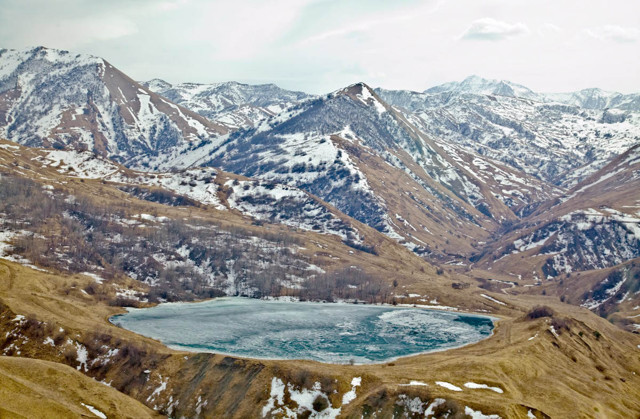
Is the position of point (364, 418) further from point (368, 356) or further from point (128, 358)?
point (128, 358)

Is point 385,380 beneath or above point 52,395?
beneath

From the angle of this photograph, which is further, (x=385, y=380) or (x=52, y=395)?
(x=385, y=380)

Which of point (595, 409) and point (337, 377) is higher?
point (337, 377)

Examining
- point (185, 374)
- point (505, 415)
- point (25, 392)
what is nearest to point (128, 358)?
point (185, 374)

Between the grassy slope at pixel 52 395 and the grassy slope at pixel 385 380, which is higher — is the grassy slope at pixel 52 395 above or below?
above

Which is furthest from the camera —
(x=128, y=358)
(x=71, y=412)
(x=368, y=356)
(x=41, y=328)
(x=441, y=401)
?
(x=368, y=356)

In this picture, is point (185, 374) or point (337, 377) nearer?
point (337, 377)

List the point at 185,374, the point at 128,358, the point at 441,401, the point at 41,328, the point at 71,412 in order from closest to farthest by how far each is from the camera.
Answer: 1. the point at 71,412
2. the point at 441,401
3. the point at 185,374
4. the point at 128,358
5. the point at 41,328

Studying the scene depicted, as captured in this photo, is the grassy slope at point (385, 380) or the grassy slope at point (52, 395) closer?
the grassy slope at point (52, 395)

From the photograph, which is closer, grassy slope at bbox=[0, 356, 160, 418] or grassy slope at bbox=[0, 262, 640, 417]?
grassy slope at bbox=[0, 356, 160, 418]

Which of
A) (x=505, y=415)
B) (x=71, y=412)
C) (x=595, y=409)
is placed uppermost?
(x=71, y=412)

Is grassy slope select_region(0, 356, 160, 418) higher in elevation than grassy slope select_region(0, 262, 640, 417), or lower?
higher
